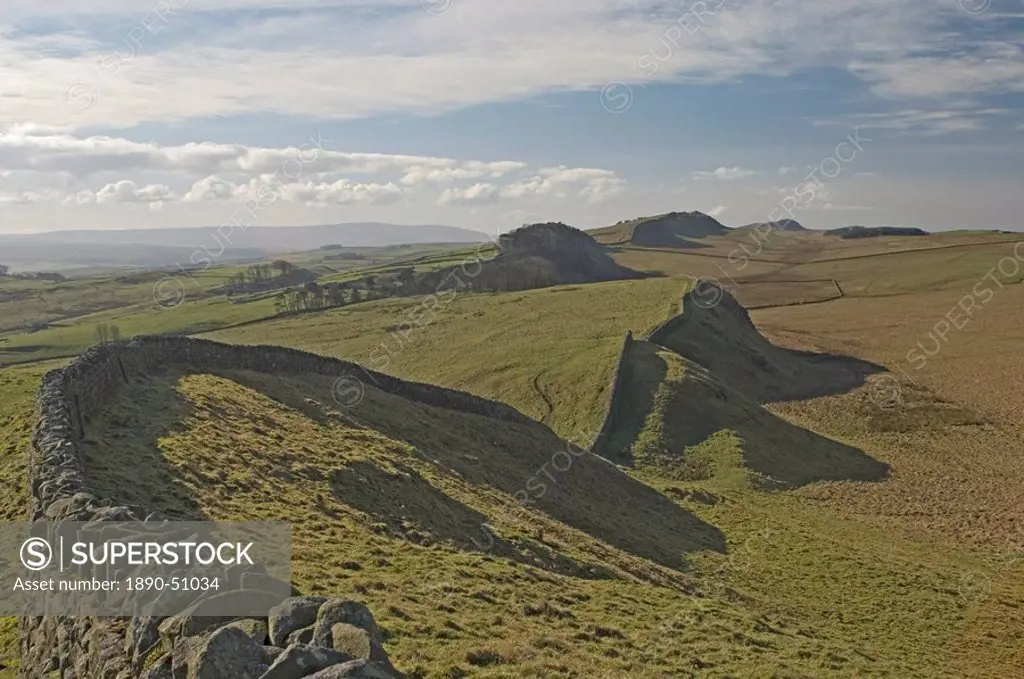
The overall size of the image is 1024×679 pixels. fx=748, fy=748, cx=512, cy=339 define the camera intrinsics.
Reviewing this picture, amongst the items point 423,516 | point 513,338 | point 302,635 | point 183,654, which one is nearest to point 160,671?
point 183,654

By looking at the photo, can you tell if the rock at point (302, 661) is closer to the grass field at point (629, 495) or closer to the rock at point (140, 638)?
the rock at point (140, 638)

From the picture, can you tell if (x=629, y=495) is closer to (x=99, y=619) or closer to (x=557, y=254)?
(x=99, y=619)

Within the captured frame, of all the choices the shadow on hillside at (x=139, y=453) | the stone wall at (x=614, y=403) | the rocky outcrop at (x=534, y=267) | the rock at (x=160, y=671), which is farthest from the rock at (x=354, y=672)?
the rocky outcrop at (x=534, y=267)

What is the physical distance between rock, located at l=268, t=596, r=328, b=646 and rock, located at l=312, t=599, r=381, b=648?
129mm

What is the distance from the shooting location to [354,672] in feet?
23.6

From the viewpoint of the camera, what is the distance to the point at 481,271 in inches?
5517

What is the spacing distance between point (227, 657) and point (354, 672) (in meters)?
1.44

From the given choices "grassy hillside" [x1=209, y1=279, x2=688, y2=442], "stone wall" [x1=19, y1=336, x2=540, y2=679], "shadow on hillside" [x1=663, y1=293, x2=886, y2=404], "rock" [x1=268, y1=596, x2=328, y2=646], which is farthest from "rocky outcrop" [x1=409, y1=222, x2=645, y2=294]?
"rock" [x1=268, y1=596, x2=328, y2=646]

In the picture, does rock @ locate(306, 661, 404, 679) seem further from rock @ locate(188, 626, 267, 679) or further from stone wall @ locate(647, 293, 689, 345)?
stone wall @ locate(647, 293, 689, 345)

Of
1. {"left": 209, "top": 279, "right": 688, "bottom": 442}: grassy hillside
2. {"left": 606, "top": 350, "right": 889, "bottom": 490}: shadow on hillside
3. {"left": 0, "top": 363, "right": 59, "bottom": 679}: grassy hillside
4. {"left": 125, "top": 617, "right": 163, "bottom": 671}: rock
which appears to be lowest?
{"left": 606, "top": 350, "right": 889, "bottom": 490}: shadow on hillside

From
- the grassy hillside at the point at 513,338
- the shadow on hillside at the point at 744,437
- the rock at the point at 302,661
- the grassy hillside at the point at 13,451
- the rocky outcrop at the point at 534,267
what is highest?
the rocky outcrop at the point at 534,267

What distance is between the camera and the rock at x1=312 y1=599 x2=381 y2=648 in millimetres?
8195

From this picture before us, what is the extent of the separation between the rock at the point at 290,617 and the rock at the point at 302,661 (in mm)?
796

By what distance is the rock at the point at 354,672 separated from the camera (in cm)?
709
